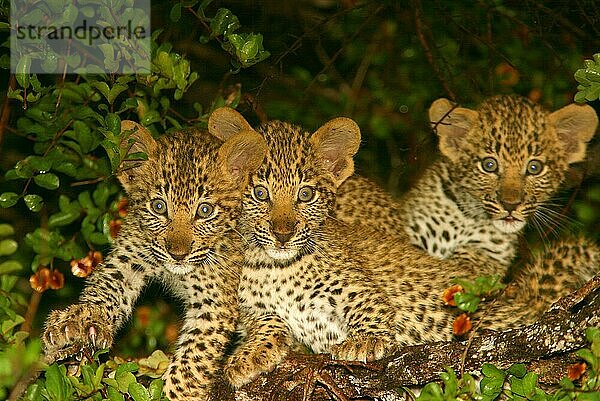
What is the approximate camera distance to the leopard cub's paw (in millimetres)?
5520

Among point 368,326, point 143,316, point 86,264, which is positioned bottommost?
point 143,316

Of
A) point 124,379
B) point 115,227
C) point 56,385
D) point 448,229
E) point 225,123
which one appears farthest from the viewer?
point 448,229

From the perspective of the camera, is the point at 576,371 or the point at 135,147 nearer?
the point at 576,371

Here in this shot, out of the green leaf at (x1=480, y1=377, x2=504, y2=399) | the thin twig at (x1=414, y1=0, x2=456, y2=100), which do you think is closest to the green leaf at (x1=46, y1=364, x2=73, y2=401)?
the green leaf at (x1=480, y1=377, x2=504, y2=399)

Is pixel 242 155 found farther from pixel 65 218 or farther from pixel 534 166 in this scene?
pixel 534 166

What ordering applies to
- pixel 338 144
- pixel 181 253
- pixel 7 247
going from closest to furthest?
pixel 181 253 < pixel 338 144 < pixel 7 247

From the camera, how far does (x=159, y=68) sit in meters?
6.02

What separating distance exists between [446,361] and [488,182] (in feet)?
7.93

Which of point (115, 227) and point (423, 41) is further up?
point (423, 41)

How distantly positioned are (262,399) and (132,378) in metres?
0.84

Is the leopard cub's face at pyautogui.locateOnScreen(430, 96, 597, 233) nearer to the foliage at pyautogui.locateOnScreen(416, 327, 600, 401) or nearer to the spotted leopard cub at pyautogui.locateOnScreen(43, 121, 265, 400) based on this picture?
the spotted leopard cub at pyautogui.locateOnScreen(43, 121, 265, 400)

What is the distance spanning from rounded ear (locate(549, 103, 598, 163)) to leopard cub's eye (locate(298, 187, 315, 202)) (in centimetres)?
215

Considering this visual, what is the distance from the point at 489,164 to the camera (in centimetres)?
715

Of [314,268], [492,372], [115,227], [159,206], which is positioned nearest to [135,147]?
[159,206]
